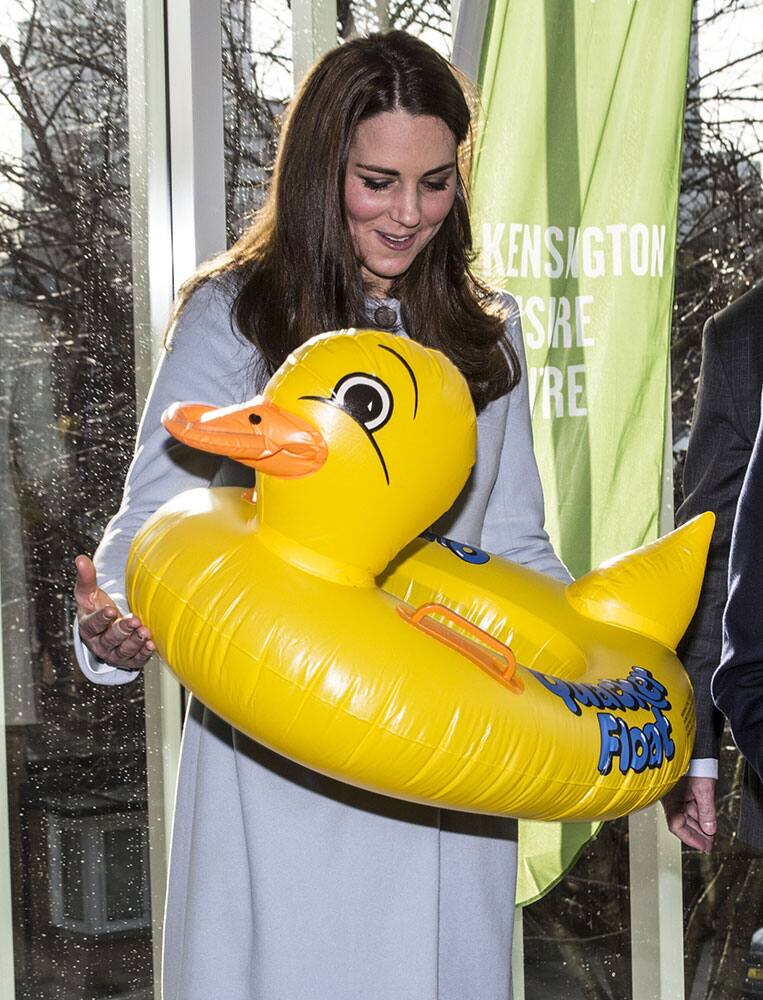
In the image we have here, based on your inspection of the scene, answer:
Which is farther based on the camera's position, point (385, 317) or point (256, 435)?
point (385, 317)

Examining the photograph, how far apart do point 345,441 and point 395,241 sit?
41 cm

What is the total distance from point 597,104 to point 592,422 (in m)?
0.51

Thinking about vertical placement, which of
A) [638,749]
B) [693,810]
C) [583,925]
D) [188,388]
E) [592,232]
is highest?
[592,232]

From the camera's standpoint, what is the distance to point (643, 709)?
1.05 m

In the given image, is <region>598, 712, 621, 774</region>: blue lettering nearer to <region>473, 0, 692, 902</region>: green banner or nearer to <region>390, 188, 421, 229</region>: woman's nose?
<region>390, 188, 421, 229</region>: woman's nose

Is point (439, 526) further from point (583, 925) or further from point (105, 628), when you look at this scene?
point (583, 925)

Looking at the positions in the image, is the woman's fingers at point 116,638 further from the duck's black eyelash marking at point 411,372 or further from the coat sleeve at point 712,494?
the coat sleeve at point 712,494

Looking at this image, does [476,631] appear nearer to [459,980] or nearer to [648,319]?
[459,980]

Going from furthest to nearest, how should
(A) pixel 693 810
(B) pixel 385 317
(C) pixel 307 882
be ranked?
(A) pixel 693 810
(B) pixel 385 317
(C) pixel 307 882

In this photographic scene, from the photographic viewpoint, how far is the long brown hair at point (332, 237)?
4.36ft

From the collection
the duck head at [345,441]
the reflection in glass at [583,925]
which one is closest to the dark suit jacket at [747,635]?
the duck head at [345,441]

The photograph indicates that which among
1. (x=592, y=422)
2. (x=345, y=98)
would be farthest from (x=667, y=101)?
(x=345, y=98)

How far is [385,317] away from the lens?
4.56 ft

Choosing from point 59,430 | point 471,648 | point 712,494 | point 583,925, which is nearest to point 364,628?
point 471,648
